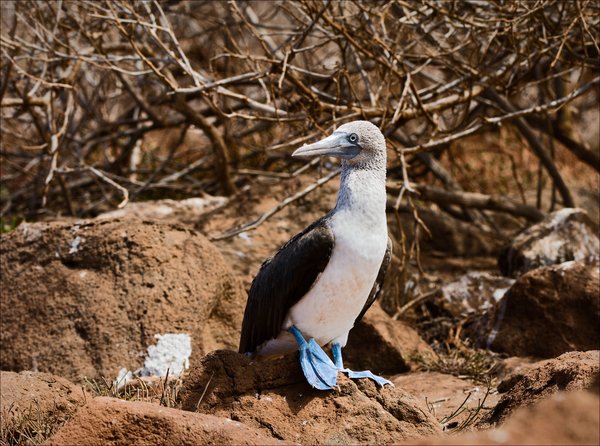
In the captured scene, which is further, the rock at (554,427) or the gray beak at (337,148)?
Result: the gray beak at (337,148)

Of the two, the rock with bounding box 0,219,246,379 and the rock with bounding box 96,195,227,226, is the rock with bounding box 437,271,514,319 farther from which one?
the rock with bounding box 96,195,227,226

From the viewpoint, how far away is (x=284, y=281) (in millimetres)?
4020

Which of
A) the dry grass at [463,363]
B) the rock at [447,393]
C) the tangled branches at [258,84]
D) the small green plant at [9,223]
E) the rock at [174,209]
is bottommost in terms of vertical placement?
the rock at [447,393]

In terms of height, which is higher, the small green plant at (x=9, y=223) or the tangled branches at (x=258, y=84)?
the tangled branches at (x=258, y=84)

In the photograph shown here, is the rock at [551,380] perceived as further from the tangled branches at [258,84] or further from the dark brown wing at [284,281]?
the tangled branches at [258,84]

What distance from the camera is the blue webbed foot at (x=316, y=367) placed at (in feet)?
12.3

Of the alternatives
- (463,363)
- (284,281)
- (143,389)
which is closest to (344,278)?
(284,281)

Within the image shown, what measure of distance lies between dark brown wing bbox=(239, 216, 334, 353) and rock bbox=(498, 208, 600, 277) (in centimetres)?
303

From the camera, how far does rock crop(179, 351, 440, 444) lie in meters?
3.68

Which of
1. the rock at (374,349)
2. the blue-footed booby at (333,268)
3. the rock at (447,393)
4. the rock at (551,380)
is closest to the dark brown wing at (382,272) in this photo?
the blue-footed booby at (333,268)

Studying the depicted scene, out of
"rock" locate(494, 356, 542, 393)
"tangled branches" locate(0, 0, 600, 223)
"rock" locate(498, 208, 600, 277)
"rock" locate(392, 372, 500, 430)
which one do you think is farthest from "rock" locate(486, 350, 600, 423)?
"rock" locate(498, 208, 600, 277)

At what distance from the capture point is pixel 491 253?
815 centimetres

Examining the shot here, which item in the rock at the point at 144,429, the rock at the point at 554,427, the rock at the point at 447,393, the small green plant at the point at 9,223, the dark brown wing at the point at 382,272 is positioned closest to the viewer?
the rock at the point at 554,427

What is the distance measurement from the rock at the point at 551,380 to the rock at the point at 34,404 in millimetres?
1870
